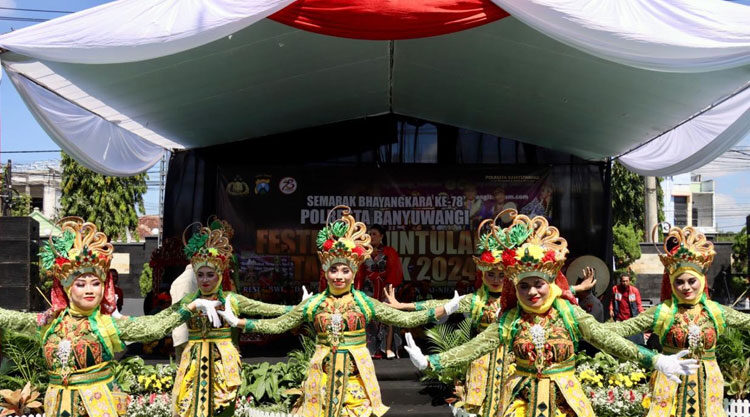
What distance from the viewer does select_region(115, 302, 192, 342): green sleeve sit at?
466 centimetres

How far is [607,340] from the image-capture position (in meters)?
4.25

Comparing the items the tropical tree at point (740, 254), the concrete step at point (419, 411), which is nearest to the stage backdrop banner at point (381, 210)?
the concrete step at point (419, 411)

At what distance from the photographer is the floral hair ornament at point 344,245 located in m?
5.39

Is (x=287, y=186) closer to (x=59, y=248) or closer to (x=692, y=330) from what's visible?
(x=59, y=248)

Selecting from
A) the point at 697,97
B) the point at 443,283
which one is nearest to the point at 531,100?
the point at 697,97

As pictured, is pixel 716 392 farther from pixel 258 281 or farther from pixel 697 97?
pixel 258 281

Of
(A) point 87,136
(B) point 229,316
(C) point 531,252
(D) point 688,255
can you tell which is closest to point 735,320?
(D) point 688,255

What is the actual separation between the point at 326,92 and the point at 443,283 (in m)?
3.37

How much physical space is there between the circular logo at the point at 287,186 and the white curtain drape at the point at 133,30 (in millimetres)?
5221

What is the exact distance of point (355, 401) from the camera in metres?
5.24

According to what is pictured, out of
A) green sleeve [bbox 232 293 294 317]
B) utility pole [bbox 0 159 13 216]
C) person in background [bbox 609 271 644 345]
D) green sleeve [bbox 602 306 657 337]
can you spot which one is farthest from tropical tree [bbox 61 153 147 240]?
green sleeve [bbox 602 306 657 337]

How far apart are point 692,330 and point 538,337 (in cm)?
154

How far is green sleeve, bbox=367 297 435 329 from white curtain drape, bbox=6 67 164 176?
3.51 meters

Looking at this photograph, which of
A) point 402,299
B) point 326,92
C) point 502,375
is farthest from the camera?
point 402,299
